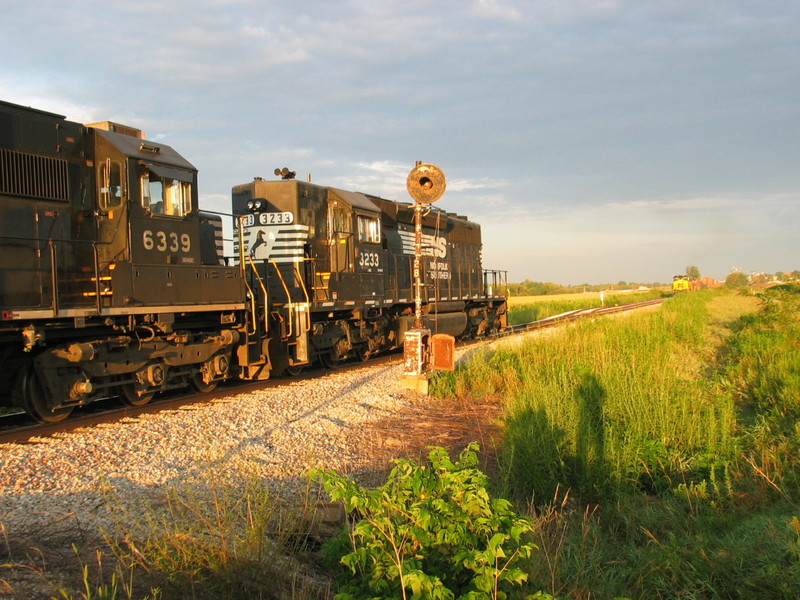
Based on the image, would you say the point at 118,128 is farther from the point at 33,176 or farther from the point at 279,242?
the point at 279,242

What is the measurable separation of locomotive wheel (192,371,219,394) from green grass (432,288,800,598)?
12.2 ft

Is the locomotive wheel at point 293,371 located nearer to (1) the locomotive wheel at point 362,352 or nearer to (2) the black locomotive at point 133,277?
(2) the black locomotive at point 133,277

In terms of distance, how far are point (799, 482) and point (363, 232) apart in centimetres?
1053

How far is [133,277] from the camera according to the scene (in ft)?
27.0

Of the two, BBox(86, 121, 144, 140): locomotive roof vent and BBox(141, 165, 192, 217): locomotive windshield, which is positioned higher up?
BBox(86, 121, 144, 140): locomotive roof vent

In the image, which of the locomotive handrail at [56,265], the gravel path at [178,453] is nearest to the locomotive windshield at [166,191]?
the locomotive handrail at [56,265]

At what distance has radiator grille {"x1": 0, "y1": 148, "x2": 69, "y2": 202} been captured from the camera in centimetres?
755

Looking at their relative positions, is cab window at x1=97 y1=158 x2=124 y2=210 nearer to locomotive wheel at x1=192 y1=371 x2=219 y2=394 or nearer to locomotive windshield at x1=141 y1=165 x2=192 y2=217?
locomotive windshield at x1=141 y1=165 x2=192 y2=217

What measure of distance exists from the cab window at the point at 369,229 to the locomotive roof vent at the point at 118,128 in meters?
5.62

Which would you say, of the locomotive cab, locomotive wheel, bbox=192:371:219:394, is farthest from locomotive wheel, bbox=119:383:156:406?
the locomotive cab

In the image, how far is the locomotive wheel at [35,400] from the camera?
7.42 meters

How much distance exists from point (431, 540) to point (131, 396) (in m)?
6.89

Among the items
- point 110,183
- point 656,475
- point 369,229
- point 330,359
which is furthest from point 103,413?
point 369,229

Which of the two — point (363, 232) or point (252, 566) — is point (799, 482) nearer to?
point (252, 566)
